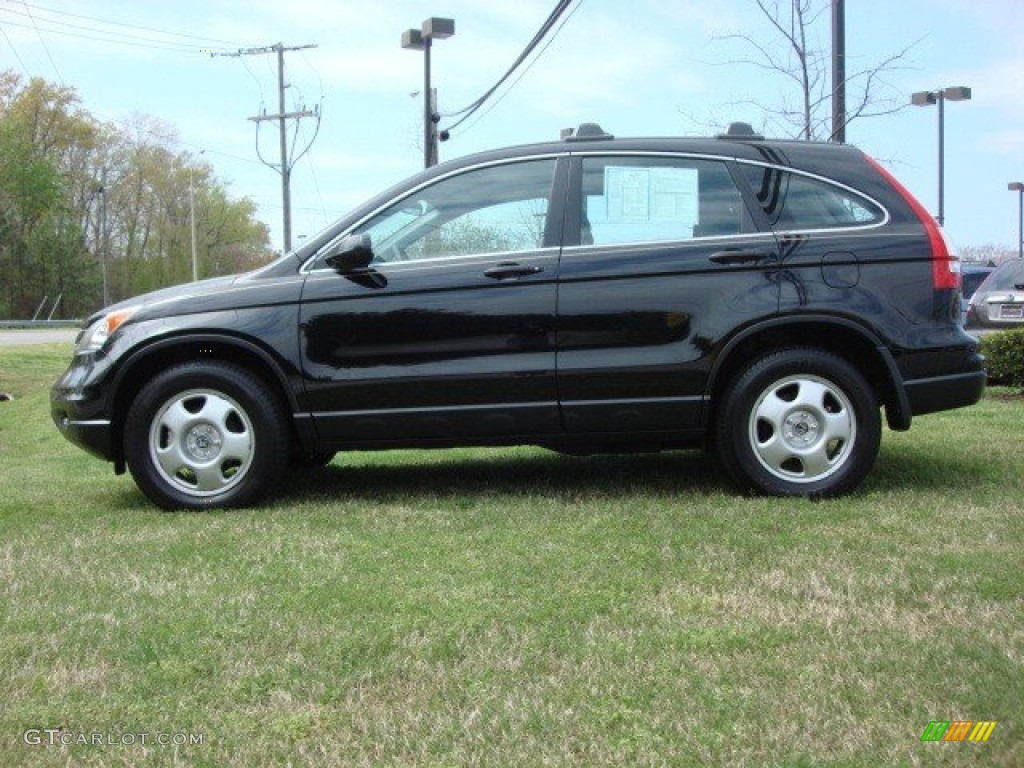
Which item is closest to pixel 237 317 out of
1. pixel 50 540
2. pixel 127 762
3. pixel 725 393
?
pixel 50 540

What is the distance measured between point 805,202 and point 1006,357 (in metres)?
6.30

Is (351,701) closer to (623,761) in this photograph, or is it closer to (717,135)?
(623,761)

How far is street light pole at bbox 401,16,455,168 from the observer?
17.4 m

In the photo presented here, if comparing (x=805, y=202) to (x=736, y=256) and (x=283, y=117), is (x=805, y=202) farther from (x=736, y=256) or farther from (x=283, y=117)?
(x=283, y=117)

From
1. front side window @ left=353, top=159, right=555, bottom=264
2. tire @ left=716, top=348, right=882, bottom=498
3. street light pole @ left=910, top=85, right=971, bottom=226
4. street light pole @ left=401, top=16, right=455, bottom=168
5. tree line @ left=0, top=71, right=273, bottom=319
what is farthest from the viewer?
tree line @ left=0, top=71, right=273, bottom=319

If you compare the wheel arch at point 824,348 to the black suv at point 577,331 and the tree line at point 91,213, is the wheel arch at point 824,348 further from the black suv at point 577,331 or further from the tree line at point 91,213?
the tree line at point 91,213

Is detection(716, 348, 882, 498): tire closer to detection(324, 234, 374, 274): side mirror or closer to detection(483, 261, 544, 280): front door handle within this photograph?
detection(483, 261, 544, 280): front door handle

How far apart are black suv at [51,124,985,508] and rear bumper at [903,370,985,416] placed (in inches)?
0.4

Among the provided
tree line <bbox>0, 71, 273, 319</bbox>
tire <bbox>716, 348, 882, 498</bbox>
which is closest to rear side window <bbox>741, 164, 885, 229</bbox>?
tire <bbox>716, 348, 882, 498</bbox>

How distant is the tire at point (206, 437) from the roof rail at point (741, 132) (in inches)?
105

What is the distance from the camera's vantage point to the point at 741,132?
5.64 metres

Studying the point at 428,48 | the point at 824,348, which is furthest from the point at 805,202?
the point at 428,48

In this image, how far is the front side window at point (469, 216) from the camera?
17.8 feet

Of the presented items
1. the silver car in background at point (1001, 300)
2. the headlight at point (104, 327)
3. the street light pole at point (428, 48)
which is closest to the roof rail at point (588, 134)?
the headlight at point (104, 327)
